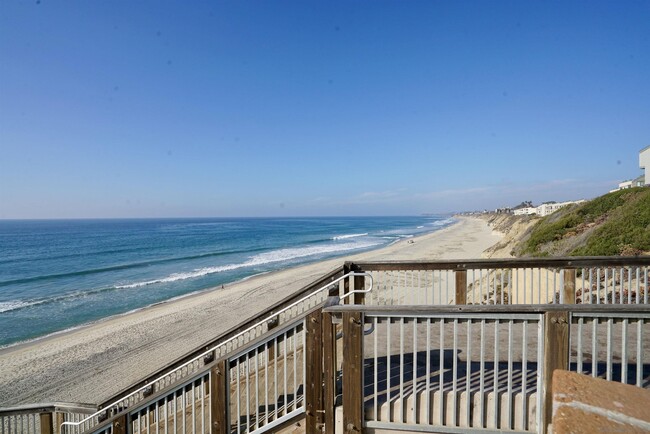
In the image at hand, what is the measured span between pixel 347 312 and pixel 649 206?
18112mm

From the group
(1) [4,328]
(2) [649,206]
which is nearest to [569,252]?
(2) [649,206]

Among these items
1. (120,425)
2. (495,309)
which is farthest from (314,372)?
(120,425)

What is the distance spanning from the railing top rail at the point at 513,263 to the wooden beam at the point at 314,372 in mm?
2432

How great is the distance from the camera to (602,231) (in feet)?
44.4

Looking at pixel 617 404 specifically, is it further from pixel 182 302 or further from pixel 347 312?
pixel 182 302

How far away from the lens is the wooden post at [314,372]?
9.48ft

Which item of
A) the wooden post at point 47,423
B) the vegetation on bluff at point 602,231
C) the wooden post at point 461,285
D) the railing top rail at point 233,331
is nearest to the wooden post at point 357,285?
the railing top rail at point 233,331

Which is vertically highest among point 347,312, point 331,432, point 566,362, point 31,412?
point 347,312

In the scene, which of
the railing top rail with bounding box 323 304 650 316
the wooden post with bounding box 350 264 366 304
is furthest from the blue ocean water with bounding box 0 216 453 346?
the railing top rail with bounding box 323 304 650 316

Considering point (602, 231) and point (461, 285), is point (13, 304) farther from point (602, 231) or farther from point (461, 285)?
point (602, 231)

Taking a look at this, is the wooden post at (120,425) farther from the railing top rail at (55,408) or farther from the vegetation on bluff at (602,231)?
the vegetation on bluff at (602,231)

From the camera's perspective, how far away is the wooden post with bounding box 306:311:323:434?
2889 mm

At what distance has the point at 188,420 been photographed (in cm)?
495

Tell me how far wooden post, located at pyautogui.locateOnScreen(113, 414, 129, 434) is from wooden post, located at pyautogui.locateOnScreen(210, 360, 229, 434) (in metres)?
1.65
